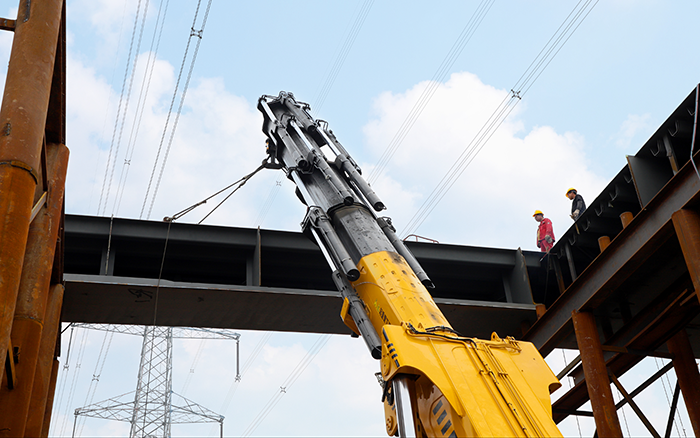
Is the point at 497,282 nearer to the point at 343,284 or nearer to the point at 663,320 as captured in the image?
the point at 663,320

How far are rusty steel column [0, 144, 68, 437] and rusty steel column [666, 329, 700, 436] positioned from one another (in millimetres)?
11145

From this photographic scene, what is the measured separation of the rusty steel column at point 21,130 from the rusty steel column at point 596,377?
885cm

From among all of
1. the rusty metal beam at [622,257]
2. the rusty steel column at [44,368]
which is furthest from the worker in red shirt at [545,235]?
the rusty steel column at [44,368]

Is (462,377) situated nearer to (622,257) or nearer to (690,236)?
(690,236)

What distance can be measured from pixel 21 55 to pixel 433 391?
15.7ft

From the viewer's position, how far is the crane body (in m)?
5.45

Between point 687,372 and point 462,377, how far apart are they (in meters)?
8.88

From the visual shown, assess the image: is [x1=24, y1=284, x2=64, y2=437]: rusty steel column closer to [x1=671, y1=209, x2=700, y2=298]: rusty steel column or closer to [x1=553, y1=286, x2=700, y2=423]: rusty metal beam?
[x1=671, y1=209, x2=700, y2=298]: rusty steel column

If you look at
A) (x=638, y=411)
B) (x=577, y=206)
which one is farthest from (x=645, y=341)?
(x=577, y=206)

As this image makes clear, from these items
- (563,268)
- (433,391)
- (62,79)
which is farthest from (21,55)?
(563,268)

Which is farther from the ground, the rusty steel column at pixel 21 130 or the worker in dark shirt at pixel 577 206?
the worker in dark shirt at pixel 577 206

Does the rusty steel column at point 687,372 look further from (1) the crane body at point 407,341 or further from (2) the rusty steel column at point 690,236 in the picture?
(1) the crane body at point 407,341

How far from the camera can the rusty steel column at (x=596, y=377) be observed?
10.1 metres

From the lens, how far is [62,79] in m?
7.32
